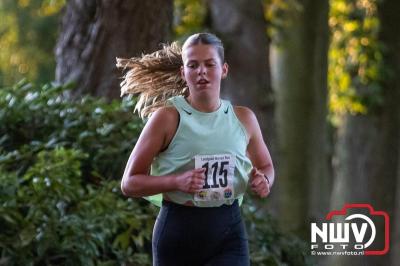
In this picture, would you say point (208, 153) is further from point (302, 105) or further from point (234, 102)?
point (302, 105)

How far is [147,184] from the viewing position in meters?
5.57

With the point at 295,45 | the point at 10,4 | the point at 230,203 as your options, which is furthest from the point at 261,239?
the point at 10,4

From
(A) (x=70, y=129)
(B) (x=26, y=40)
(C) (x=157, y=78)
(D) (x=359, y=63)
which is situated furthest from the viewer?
(B) (x=26, y=40)

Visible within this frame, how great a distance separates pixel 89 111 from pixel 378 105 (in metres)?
7.12

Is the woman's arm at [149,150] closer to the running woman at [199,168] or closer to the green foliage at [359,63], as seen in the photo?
the running woman at [199,168]

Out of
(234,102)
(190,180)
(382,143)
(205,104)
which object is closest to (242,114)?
(205,104)

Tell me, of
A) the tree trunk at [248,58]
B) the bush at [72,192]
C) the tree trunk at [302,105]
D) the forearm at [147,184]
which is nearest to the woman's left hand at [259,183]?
the forearm at [147,184]

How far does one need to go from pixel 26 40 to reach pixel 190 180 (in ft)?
60.1

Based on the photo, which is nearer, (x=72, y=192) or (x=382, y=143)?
(x=72, y=192)

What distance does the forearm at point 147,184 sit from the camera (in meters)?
5.50

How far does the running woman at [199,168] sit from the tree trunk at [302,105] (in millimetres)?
9028

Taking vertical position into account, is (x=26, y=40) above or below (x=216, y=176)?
above

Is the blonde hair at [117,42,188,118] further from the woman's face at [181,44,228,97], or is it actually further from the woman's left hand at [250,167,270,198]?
the woman's left hand at [250,167,270,198]

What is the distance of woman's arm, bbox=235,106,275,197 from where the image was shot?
5.71 meters
